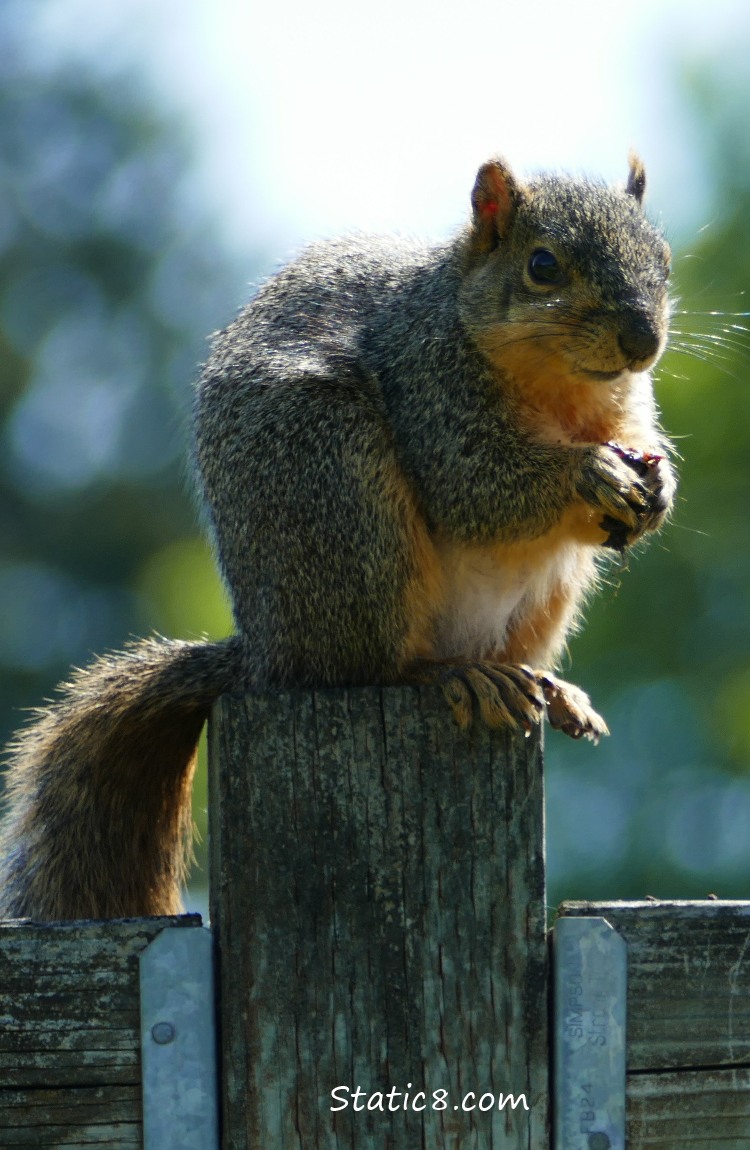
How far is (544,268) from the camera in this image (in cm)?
289

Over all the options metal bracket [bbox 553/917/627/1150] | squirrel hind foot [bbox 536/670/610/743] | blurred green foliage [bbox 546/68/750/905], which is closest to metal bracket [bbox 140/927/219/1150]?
metal bracket [bbox 553/917/627/1150]

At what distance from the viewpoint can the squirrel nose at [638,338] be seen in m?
2.67

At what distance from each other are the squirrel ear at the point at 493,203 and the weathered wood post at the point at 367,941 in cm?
154

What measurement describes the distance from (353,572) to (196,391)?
34.3 inches

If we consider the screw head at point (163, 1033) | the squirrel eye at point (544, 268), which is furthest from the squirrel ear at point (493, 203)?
the screw head at point (163, 1033)

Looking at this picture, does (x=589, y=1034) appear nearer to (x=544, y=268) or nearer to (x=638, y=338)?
(x=638, y=338)

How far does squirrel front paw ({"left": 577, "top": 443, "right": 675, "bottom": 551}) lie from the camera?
2.58m

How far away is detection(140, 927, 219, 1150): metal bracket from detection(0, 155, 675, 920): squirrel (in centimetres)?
69

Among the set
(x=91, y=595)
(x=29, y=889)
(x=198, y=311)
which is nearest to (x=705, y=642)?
(x=91, y=595)

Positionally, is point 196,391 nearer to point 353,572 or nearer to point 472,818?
point 353,572

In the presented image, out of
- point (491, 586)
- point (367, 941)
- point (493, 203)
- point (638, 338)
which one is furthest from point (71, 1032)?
point (493, 203)

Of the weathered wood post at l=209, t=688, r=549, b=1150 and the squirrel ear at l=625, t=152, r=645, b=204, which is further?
the squirrel ear at l=625, t=152, r=645, b=204

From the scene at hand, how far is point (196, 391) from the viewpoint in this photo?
10.4 ft

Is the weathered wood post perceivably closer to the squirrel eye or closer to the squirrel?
the squirrel
